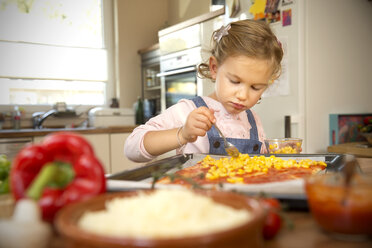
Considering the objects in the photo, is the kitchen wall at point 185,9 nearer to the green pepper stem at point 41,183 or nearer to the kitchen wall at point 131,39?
the kitchen wall at point 131,39

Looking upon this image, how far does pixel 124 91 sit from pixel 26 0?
1607 millimetres

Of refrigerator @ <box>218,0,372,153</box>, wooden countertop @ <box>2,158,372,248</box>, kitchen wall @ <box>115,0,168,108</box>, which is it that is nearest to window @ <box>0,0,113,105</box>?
kitchen wall @ <box>115,0,168,108</box>

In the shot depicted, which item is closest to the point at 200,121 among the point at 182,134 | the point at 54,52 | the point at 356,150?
the point at 182,134

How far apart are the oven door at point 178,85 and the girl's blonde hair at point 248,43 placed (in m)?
1.70

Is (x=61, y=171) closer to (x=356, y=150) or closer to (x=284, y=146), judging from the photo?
(x=284, y=146)

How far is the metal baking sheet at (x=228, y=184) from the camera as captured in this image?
2.34 feet

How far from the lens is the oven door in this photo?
3453 mm

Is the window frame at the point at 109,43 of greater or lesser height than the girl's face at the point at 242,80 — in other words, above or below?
above

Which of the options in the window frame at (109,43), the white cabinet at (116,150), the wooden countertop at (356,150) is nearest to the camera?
the wooden countertop at (356,150)

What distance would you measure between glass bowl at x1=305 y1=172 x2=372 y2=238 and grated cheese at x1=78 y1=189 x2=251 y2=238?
0.46 feet

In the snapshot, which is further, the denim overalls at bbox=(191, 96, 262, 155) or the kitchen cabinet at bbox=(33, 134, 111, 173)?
the kitchen cabinet at bbox=(33, 134, 111, 173)

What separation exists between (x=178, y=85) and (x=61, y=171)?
3220 mm

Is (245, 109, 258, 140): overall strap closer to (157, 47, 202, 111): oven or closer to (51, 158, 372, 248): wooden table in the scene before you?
(51, 158, 372, 248): wooden table

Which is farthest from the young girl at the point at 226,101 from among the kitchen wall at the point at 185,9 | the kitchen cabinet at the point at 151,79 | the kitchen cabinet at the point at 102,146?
the kitchen wall at the point at 185,9
